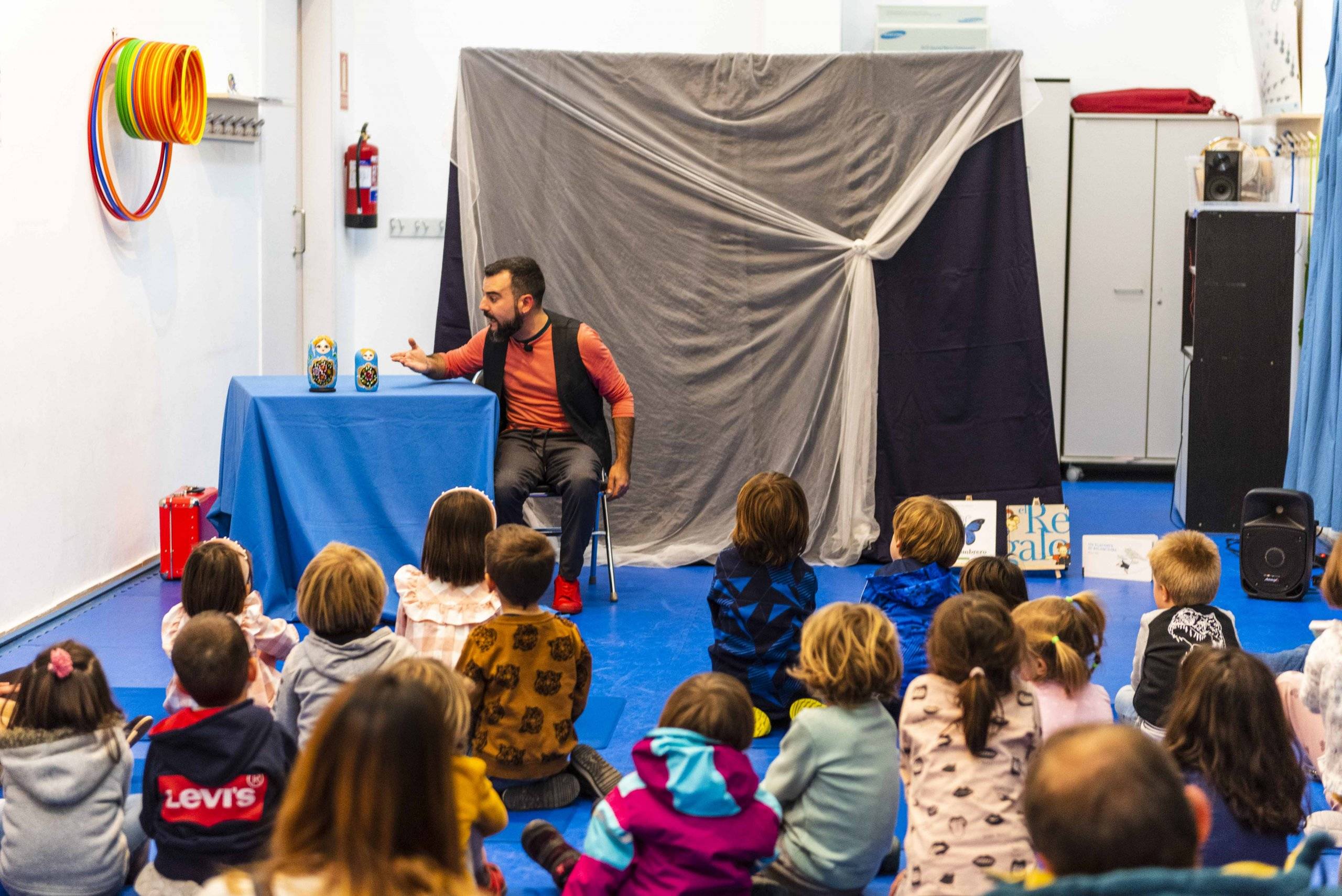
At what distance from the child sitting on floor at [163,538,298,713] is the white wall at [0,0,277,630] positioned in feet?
5.08

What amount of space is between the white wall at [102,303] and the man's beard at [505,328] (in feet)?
4.60

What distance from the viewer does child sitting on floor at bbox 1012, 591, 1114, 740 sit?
2869mm

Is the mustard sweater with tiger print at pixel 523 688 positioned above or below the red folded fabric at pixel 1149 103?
below

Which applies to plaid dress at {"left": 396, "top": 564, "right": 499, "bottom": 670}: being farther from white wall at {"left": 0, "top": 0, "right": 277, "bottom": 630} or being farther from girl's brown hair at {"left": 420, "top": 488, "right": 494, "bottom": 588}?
white wall at {"left": 0, "top": 0, "right": 277, "bottom": 630}

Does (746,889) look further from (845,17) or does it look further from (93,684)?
(845,17)

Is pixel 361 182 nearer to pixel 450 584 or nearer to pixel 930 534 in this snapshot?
pixel 450 584

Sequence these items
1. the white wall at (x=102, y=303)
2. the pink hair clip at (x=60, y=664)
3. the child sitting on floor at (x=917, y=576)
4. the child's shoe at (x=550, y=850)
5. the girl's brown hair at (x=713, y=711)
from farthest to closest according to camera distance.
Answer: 1. the white wall at (x=102, y=303)
2. the child sitting on floor at (x=917, y=576)
3. the child's shoe at (x=550, y=850)
4. the pink hair clip at (x=60, y=664)
5. the girl's brown hair at (x=713, y=711)

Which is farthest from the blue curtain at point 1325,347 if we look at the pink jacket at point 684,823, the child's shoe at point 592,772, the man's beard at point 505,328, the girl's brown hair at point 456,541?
the pink jacket at point 684,823

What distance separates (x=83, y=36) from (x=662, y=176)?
2118 mm

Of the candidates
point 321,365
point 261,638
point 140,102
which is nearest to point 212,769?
point 261,638

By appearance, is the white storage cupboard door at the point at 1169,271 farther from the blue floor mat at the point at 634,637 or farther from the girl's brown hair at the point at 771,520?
the girl's brown hair at the point at 771,520

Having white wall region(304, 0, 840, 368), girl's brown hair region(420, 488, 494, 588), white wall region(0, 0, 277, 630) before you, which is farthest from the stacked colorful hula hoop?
girl's brown hair region(420, 488, 494, 588)

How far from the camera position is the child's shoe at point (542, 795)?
309 cm

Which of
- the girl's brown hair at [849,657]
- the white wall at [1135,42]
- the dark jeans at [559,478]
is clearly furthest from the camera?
the white wall at [1135,42]
